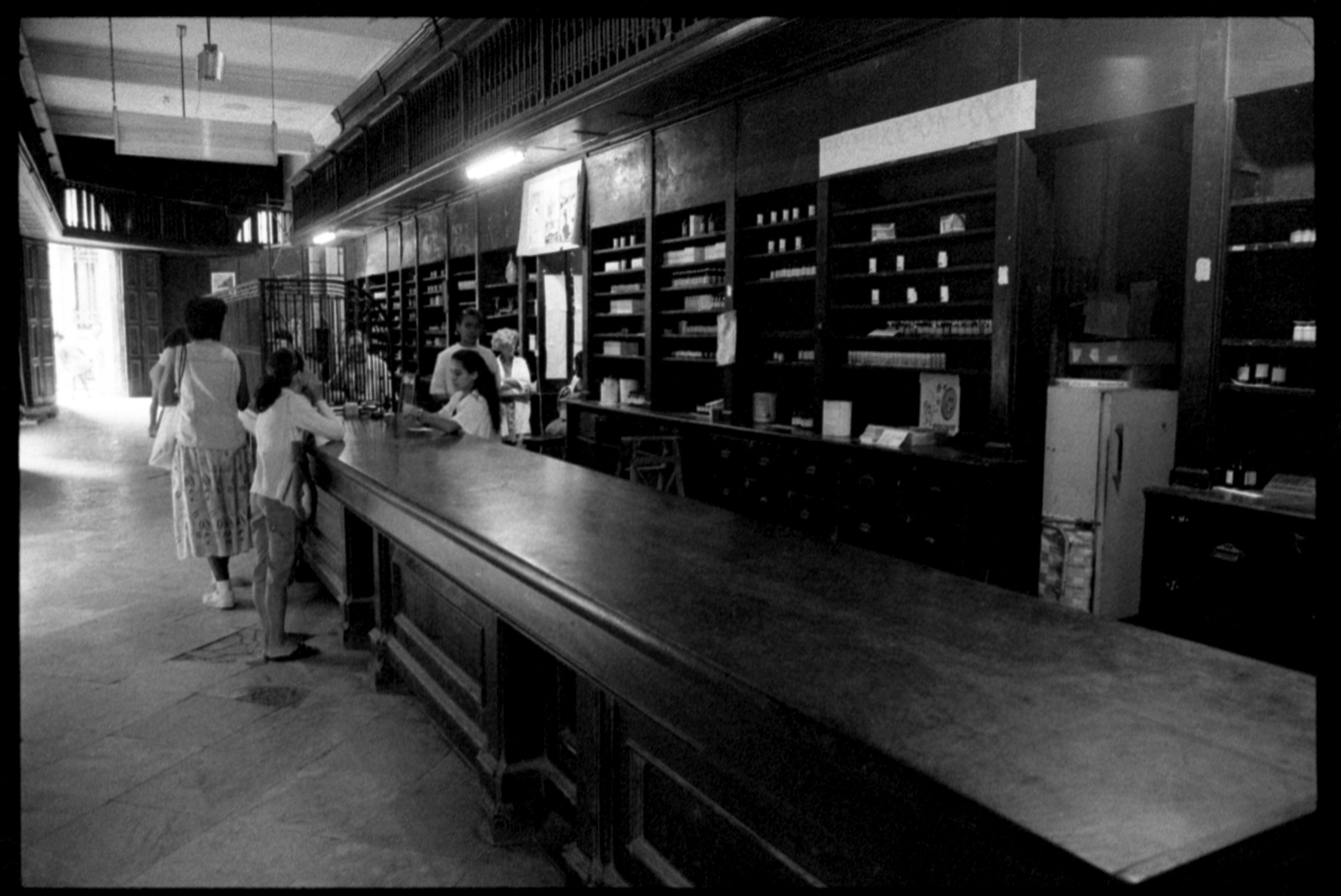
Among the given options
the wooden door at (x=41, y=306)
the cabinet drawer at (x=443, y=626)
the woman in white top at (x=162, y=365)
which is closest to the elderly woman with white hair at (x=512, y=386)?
the woman in white top at (x=162, y=365)

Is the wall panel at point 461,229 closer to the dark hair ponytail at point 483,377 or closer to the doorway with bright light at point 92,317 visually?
the dark hair ponytail at point 483,377

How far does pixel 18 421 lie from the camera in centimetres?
81

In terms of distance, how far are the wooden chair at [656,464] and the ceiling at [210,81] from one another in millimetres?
4337

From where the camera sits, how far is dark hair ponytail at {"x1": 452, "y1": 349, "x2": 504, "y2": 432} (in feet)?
17.0

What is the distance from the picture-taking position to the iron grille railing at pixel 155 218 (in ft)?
45.1

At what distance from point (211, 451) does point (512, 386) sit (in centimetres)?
330

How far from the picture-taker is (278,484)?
3900mm

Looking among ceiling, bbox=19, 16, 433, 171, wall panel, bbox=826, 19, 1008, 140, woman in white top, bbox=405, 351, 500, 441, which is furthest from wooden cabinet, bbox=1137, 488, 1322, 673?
ceiling, bbox=19, 16, 433, 171

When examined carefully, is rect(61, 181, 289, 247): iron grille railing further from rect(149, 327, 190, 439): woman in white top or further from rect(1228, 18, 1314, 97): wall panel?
rect(1228, 18, 1314, 97): wall panel

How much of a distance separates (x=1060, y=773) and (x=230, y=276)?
18.3 meters

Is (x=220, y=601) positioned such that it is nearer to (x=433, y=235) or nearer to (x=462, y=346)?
(x=462, y=346)

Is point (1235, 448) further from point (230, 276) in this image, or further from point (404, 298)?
point (230, 276)

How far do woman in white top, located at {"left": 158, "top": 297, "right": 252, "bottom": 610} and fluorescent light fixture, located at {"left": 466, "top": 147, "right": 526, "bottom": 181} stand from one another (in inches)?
122

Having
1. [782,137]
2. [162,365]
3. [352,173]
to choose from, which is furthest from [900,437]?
[352,173]
